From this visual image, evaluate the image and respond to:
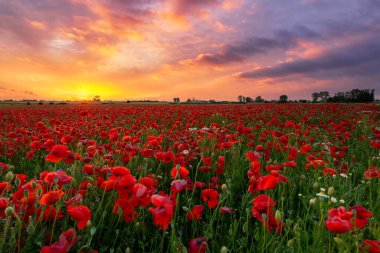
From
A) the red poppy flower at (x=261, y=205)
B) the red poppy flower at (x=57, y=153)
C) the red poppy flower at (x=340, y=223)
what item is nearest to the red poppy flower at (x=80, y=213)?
the red poppy flower at (x=57, y=153)

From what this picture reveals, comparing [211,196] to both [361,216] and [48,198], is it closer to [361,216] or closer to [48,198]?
[361,216]

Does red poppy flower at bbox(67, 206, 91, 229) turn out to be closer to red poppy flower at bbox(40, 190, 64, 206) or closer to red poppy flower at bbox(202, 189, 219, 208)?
red poppy flower at bbox(40, 190, 64, 206)

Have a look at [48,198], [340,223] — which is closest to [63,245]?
[48,198]

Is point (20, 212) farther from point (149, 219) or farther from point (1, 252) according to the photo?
point (149, 219)

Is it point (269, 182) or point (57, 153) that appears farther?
point (57, 153)

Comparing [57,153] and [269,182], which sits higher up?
[57,153]

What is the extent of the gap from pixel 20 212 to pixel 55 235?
406mm

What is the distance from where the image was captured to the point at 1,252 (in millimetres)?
1702

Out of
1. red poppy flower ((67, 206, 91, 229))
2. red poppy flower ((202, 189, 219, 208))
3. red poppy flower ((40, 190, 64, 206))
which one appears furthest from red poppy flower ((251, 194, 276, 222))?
red poppy flower ((40, 190, 64, 206))

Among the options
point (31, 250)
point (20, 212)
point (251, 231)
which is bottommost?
point (251, 231)

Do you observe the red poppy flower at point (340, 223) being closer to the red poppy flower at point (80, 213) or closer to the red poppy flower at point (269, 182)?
the red poppy flower at point (269, 182)

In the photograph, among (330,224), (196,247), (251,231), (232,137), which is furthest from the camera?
(232,137)

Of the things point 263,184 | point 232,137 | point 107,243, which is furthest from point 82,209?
point 232,137

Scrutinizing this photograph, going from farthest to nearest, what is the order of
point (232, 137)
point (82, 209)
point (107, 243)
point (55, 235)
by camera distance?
1. point (232, 137)
2. point (107, 243)
3. point (55, 235)
4. point (82, 209)
